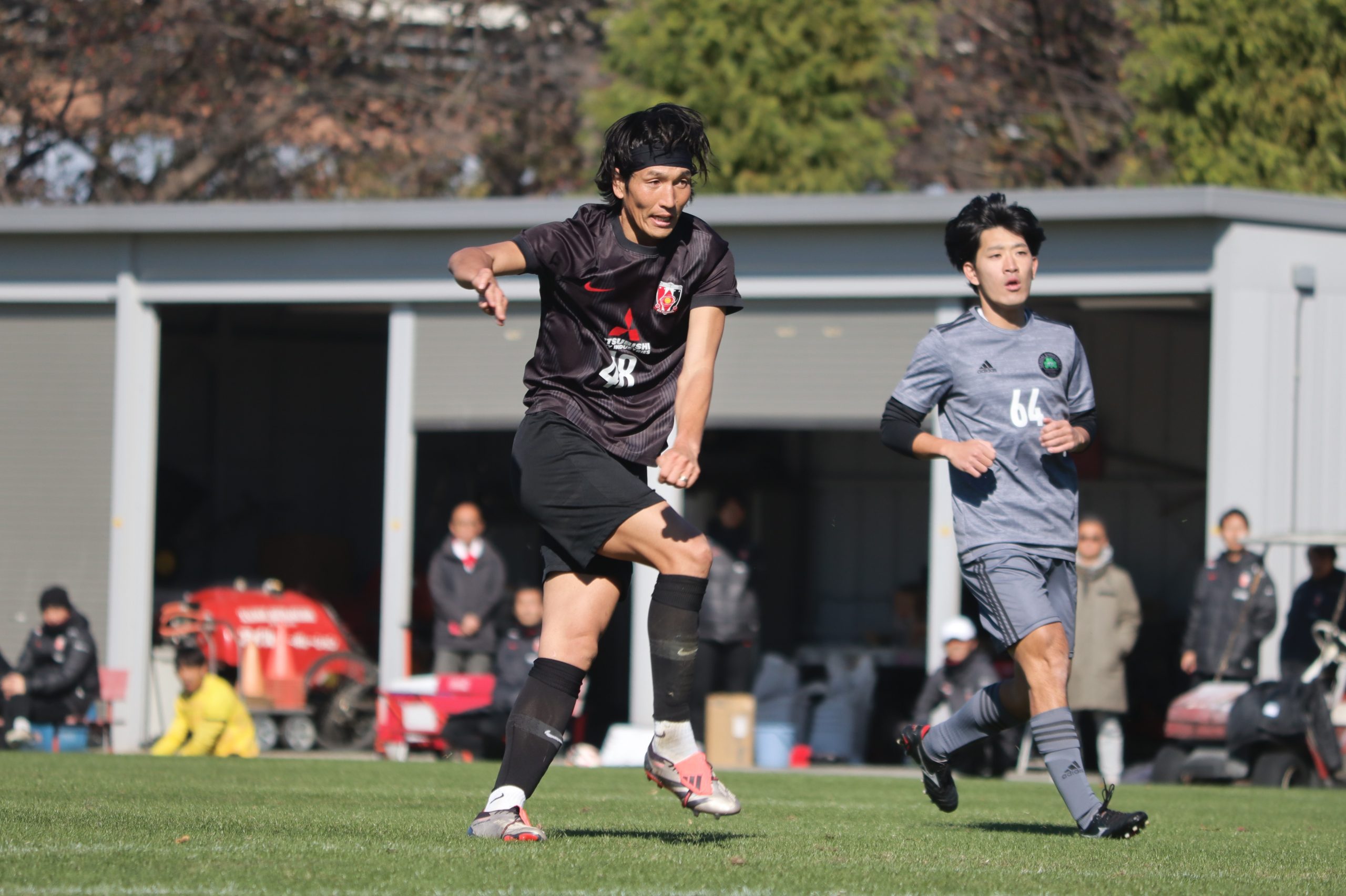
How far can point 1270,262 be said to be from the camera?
41.4 ft

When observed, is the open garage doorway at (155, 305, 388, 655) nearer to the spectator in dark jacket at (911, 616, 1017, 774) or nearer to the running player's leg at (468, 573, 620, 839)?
the spectator in dark jacket at (911, 616, 1017, 774)

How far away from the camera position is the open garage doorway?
1909 centimetres

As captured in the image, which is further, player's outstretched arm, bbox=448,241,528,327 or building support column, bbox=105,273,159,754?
building support column, bbox=105,273,159,754

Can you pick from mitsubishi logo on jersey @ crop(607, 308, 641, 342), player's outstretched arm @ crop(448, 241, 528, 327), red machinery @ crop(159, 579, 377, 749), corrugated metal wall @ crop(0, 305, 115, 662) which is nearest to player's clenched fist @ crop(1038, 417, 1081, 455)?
mitsubishi logo on jersey @ crop(607, 308, 641, 342)

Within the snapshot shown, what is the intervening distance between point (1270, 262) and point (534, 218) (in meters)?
5.06

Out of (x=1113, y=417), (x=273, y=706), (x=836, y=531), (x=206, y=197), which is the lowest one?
(x=273, y=706)

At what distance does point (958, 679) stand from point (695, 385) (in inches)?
320

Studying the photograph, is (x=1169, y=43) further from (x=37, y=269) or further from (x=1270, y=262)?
(x=37, y=269)

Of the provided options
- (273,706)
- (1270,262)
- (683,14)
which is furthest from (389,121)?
(1270,262)

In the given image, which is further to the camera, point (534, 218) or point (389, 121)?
point (389, 121)

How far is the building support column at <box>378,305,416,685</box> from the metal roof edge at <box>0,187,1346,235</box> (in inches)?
31.8

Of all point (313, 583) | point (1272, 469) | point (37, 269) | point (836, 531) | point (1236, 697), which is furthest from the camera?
point (836, 531)

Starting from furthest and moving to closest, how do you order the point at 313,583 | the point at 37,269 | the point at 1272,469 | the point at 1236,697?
the point at 313,583 < the point at 37,269 < the point at 1272,469 < the point at 1236,697

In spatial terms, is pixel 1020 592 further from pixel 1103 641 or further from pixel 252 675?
pixel 252 675
